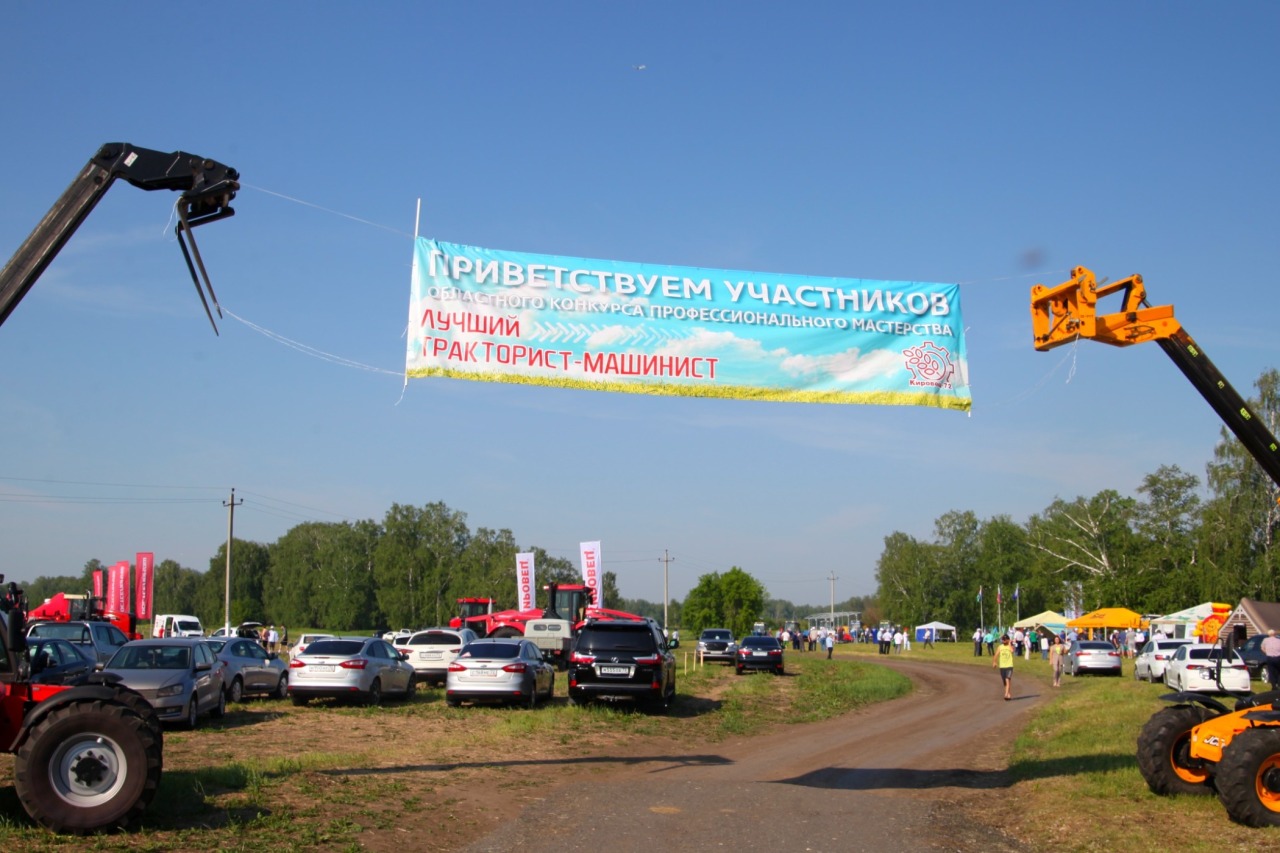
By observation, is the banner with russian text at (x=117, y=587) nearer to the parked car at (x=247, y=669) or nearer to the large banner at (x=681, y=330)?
the parked car at (x=247, y=669)

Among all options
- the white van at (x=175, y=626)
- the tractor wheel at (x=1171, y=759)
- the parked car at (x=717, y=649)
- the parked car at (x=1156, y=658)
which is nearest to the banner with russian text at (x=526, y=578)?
the parked car at (x=717, y=649)

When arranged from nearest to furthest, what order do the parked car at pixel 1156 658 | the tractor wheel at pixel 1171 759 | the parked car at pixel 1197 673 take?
the tractor wheel at pixel 1171 759 → the parked car at pixel 1197 673 → the parked car at pixel 1156 658

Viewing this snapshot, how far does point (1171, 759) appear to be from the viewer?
12.0m

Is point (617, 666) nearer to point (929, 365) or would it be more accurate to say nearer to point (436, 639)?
point (436, 639)

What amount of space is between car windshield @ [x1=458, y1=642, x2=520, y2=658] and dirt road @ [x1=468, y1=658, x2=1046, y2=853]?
5.59 meters

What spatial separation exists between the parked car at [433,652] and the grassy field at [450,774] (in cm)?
253

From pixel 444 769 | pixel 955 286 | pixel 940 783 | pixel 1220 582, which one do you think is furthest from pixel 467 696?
pixel 1220 582

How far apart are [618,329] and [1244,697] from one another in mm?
8363

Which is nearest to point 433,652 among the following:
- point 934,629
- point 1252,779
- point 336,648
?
point 336,648

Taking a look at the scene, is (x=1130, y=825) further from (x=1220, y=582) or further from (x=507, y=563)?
(x=507, y=563)

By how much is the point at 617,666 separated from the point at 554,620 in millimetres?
13975

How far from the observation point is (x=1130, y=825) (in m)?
10.4

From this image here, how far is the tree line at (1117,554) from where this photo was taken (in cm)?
6500

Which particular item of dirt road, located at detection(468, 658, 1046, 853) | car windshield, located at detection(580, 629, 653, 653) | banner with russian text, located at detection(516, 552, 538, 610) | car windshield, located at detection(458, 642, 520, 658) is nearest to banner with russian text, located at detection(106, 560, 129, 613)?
banner with russian text, located at detection(516, 552, 538, 610)
